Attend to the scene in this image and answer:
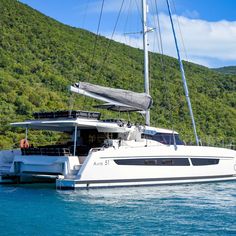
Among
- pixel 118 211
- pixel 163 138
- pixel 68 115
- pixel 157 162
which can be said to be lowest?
pixel 118 211

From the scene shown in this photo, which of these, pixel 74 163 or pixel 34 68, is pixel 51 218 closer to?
pixel 74 163

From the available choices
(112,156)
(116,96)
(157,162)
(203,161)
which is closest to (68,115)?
(112,156)

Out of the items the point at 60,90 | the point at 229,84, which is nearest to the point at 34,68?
the point at 60,90

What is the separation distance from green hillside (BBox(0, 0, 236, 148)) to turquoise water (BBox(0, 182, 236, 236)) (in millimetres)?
12793

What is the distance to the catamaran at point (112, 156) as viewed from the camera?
51.2 ft

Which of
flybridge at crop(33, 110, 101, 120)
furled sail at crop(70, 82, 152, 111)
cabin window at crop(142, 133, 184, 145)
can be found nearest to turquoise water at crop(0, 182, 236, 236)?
cabin window at crop(142, 133, 184, 145)

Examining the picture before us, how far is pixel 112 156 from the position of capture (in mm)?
15672

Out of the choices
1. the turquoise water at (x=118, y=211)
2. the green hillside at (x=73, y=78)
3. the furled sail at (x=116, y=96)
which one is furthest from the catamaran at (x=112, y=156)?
the green hillside at (x=73, y=78)

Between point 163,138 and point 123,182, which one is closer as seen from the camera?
point 123,182

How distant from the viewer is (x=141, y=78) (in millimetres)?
48094

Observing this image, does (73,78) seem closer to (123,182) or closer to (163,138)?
(163,138)

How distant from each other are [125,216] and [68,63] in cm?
3685

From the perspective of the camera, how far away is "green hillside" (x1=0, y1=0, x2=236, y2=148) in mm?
35716

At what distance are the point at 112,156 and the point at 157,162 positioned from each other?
5.87ft
